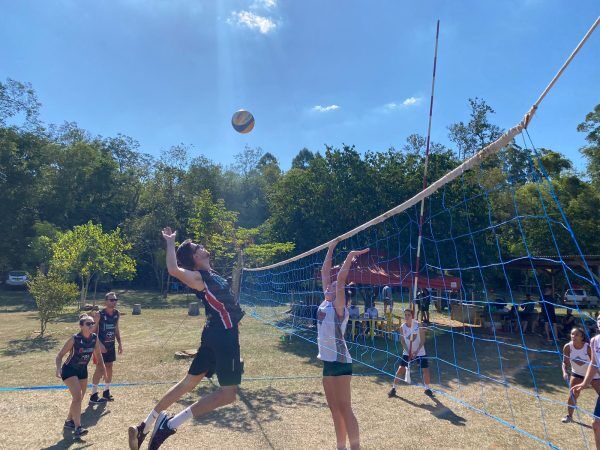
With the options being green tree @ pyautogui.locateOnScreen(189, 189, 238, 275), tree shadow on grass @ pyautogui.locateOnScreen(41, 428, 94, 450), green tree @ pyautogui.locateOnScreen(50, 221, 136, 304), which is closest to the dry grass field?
tree shadow on grass @ pyautogui.locateOnScreen(41, 428, 94, 450)

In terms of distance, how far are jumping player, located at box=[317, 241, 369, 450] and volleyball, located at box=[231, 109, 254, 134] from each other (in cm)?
527

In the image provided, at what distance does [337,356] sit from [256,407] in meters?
3.11

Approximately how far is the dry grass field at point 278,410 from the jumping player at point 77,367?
0.24 metres

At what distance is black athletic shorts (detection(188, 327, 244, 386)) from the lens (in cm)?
367

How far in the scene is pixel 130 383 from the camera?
7.71 meters

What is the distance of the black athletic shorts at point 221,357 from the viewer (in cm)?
367

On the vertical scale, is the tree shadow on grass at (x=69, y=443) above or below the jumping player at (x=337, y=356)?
below

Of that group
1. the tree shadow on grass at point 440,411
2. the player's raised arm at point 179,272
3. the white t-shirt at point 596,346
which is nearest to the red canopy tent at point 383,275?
the tree shadow on grass at point 440,411

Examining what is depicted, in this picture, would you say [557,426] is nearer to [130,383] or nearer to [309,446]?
[309,446]

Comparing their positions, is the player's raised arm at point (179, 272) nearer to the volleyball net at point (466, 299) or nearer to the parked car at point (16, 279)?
the volleyball net at point (466, 299)

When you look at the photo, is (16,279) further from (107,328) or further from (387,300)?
(107,328)

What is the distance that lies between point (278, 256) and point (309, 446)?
10147 millimetres

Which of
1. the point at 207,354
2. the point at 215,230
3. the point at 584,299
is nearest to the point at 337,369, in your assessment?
the point at 207,354

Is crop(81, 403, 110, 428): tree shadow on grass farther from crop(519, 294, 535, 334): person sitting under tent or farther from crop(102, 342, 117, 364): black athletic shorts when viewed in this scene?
crop(519, 294, 535, 334): person sitting under tent
